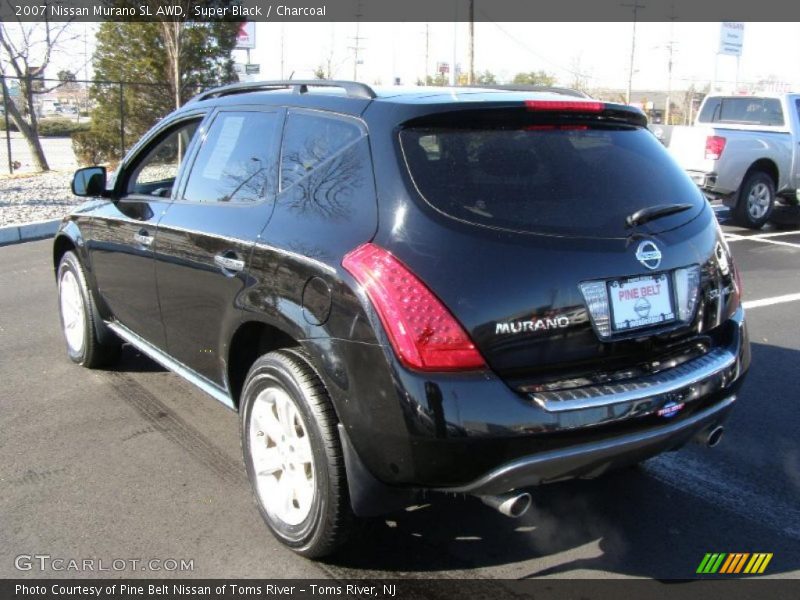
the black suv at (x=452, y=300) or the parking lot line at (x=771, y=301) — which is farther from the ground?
the black suv at (x=452, y=300)

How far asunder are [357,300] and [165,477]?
5.67ft

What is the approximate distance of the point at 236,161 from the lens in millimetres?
3768

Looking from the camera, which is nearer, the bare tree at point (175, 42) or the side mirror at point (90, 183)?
the side mirror at point (90, 183)

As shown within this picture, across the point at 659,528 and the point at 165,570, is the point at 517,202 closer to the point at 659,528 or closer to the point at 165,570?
the point at 659,528

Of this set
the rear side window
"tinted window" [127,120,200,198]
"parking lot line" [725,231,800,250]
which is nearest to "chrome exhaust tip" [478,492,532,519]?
"tinted window" [127,120,200,198]

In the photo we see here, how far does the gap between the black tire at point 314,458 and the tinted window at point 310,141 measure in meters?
0.75

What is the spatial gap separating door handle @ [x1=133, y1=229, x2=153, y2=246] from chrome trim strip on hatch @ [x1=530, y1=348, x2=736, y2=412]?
242 cm

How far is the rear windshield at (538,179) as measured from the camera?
281cm

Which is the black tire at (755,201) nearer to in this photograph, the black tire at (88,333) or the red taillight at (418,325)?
the black tire at (88,333)

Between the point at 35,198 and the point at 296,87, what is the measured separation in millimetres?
12002

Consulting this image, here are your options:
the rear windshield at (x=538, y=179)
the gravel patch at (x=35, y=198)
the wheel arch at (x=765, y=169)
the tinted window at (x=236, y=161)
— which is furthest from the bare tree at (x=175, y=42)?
the rear windshield at (x=538, y=179)

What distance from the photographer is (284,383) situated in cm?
300

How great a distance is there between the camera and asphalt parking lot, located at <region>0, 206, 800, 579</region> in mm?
3160

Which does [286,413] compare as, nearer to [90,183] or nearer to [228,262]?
[228,262]
